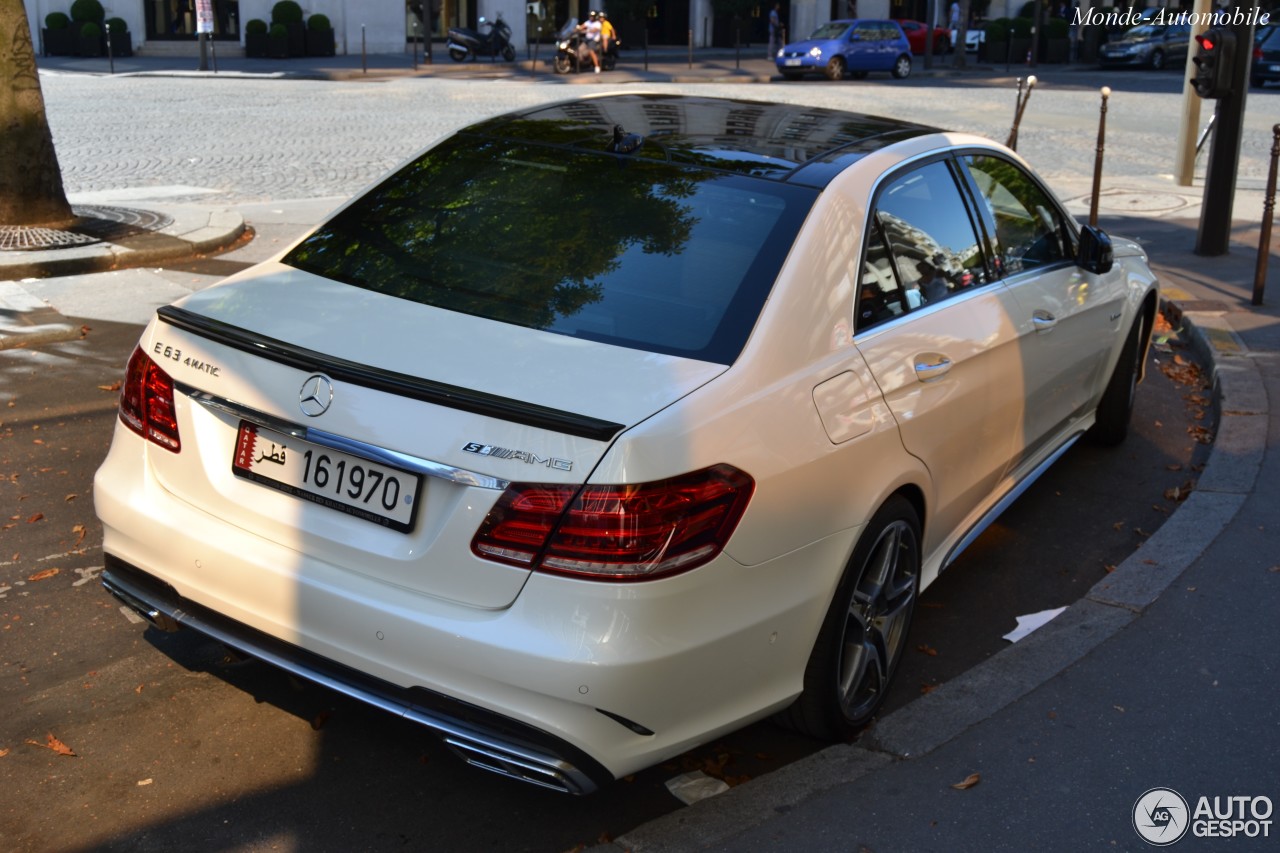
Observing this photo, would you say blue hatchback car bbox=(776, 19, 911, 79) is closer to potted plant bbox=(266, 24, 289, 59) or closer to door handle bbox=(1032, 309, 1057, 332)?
potted plant bbox=(266, 24, 289, 59)

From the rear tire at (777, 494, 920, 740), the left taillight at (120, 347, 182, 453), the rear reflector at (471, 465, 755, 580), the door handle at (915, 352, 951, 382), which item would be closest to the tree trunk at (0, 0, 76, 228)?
the left taillight at (120, 347, 182, 453)

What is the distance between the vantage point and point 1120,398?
6.56 metres

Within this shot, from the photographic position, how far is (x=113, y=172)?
1491 centimetres

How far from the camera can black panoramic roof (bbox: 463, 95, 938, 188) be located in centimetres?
411

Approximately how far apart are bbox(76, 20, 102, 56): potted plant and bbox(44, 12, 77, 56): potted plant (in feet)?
0.80

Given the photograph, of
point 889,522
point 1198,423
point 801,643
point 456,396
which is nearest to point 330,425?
point 456,396

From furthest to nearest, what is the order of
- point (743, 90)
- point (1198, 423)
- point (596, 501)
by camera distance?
point (743, 90), point (1198, 423), point (596, 501)

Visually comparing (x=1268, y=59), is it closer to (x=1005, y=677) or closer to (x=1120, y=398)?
(x=1120, y=398)

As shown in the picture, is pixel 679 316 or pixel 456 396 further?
pixel 679 316

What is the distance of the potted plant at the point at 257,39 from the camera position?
4019 cm

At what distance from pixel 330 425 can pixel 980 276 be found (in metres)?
2.49

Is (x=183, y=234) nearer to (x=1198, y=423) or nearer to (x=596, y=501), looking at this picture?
(x=1198, y=423)
